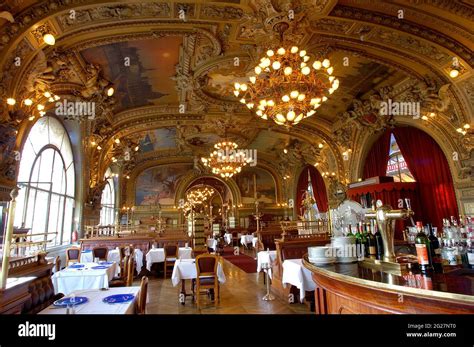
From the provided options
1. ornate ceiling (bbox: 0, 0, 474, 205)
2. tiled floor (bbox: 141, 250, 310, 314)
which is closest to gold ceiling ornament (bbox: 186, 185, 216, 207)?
ornate ceiling (bbox: 0, 0, 474, 205)

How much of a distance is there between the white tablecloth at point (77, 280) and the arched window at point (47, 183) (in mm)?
A: 2664

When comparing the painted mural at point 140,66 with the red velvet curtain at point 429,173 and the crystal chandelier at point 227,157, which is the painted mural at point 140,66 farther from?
the red velvet curtain at point 429,173

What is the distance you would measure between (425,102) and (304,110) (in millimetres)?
5195

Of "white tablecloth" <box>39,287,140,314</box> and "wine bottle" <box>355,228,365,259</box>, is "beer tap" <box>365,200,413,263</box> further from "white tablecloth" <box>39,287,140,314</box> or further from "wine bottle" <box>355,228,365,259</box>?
"white tablecloth" <box>39,287,140,314</box>

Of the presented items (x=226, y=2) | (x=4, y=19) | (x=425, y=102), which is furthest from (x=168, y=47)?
(x=425, y=102)

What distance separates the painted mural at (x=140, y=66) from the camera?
6473mm

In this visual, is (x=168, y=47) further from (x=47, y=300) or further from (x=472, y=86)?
(x=472, y=86)

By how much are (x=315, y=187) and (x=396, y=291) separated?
15844 millimetres

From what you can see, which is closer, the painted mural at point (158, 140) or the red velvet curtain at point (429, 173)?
the red velvet curtain at point (429, 173)

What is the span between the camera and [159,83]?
8500mm

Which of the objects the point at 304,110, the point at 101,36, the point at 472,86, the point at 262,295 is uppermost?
the point at 101,36

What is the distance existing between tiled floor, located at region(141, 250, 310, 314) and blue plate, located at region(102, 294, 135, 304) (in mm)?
2336

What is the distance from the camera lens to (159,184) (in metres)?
19.0

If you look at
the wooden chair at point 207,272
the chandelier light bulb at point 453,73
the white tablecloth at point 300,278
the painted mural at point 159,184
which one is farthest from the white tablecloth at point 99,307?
the painted mural at point 159,184
